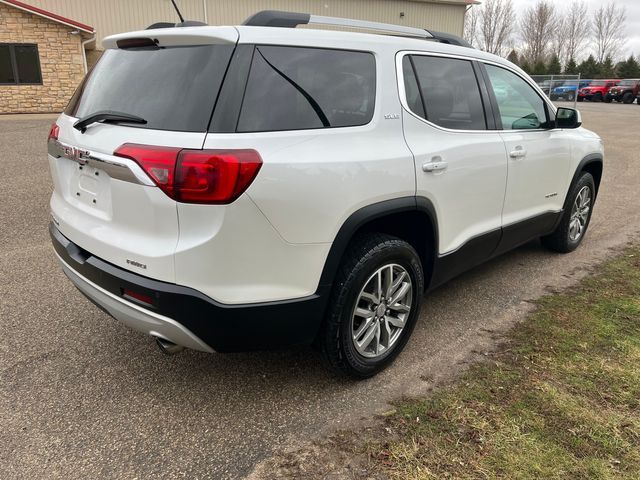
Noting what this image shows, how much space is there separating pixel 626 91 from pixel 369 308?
4202cm

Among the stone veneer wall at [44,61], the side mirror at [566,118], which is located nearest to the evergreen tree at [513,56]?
the stone veneer wall at [44,61]

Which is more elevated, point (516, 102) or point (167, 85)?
point (167, 85)

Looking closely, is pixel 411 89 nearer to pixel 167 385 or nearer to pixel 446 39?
pixel 446 39

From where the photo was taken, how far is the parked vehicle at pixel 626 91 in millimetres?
36831

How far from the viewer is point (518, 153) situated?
3.80 meters

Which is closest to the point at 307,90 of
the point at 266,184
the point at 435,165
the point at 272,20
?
the point at 272,20

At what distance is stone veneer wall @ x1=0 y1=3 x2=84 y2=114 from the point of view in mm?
18172

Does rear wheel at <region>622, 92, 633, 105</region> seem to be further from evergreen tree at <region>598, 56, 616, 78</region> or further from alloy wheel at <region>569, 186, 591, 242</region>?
alloy wheel at <region>569, 186, 591, 242</region>

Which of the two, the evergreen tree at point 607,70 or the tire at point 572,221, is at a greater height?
the evergreen tree at point 607,70

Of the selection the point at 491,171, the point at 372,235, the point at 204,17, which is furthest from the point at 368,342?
the point at 204,17

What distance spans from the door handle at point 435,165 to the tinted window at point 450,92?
26 cm

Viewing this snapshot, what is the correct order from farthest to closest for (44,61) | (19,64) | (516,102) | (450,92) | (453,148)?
(44,61), (19,64), (516,102), (450,92), (453,148)

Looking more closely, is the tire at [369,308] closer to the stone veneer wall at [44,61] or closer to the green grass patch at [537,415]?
the green grass patch at [537,415]

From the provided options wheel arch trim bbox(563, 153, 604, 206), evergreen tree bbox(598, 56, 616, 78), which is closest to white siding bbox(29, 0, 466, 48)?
wheel arch trim bbox(563, 153, 604, 206)
